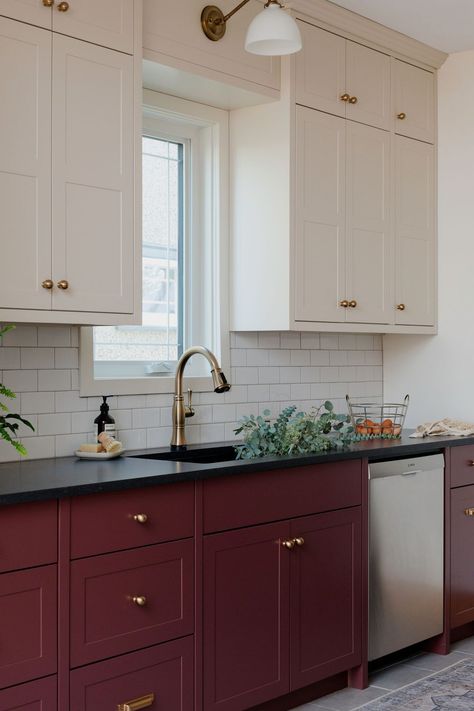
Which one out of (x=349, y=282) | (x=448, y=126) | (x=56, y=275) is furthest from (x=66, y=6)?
(x=448, y=126)

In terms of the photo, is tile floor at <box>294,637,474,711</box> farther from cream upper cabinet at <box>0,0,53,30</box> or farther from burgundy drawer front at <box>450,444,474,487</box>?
cream upper cabinet at <box>0,0,53,30</box>

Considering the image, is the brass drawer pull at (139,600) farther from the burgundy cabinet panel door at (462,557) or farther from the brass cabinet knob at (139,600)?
the burgundy cabinet panel door at (462,557)

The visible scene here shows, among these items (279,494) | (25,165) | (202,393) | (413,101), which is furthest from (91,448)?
(413,101)

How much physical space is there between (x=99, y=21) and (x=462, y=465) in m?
2.42

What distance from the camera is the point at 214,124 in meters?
4.02

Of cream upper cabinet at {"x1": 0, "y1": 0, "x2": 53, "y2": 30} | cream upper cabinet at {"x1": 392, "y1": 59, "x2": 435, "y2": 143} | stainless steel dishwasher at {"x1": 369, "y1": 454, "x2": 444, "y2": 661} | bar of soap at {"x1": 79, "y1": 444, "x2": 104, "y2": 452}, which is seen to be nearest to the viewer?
cream upper cabinet at {"x1": 0, "y1": 0, "x2": 53, "y2": 30}

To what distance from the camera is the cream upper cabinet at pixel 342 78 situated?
3.90m

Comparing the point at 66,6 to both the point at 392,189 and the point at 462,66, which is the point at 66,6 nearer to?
the point at 392,189

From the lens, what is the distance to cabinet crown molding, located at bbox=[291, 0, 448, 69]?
3.91 metres

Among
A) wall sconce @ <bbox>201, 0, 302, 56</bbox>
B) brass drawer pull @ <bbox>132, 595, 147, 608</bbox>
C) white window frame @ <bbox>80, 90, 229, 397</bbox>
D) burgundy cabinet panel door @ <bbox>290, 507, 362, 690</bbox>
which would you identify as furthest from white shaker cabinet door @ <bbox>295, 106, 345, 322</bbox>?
brass drawer pull @ <bbox>132, 595, 147, 608</bbox>

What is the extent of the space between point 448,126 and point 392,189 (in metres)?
0.54

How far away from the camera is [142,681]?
2.74 m

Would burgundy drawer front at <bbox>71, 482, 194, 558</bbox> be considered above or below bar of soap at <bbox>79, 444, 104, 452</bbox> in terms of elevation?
below

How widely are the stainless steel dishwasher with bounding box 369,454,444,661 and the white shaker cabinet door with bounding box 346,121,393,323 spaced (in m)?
0.78
